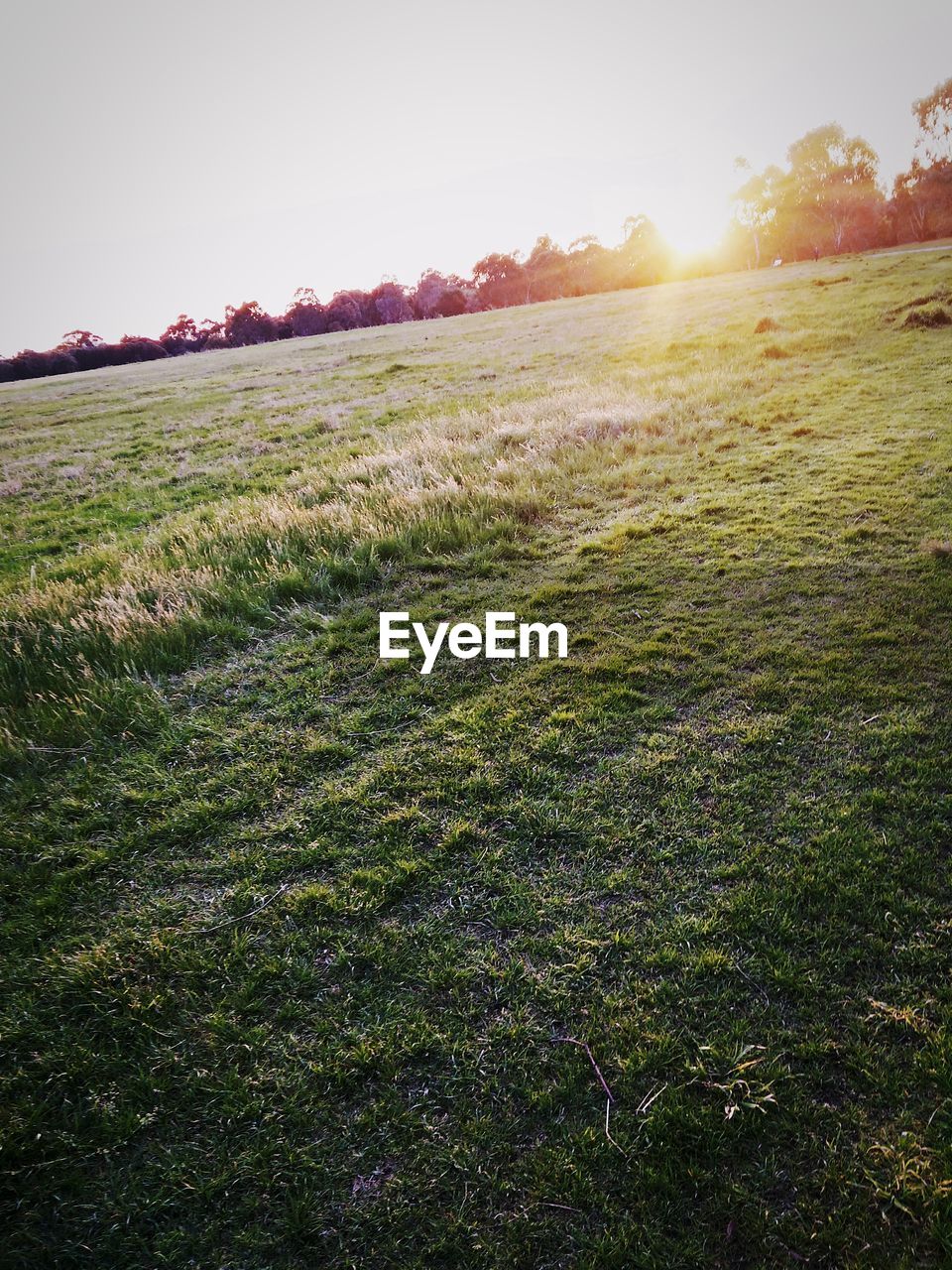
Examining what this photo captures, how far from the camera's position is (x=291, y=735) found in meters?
5.54

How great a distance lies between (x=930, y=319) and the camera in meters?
19.4

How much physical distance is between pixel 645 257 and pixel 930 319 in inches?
2959

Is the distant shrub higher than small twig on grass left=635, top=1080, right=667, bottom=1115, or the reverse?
the distant shrub

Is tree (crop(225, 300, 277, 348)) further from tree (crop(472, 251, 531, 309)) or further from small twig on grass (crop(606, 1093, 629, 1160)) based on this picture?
small twig on grass (crop(606, 1093, 629, 1160))

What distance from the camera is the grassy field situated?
257cm

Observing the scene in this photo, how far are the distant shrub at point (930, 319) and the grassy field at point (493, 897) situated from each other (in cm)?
1394

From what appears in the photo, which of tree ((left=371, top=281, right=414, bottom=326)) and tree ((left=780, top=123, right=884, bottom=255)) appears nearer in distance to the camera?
tree ((left=780, top=123, right=884, bottom=255))

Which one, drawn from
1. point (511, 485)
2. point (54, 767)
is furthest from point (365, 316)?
point (54, 767)

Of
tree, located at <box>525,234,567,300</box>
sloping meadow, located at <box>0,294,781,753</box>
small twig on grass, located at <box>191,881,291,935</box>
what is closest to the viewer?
small twig on grass, located at <box>191,881,291,935</box>

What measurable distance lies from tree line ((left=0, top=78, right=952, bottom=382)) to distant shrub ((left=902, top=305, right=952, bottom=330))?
5800 centimetres

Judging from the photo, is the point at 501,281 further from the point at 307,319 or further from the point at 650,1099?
the point at 650,1099

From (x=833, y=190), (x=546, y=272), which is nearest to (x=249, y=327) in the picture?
(x=546, y=272)

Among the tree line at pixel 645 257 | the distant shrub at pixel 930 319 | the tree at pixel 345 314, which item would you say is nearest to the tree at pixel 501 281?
the tree line at pixel 645 257

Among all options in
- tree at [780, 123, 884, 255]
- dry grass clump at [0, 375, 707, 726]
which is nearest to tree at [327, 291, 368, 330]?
tree at [780, 123, 884, 255]
